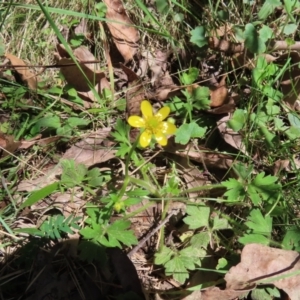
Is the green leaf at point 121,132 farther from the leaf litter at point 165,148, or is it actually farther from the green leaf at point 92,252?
the green leaf at point 92,252

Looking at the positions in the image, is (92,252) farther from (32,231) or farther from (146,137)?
(146,137)

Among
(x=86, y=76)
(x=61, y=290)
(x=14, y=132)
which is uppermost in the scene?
(x=86, y=76)

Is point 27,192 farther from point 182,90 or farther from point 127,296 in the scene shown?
point 182,90

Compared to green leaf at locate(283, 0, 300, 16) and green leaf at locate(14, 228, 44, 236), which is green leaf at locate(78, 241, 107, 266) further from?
green leaf at locate(283, 0, 300, 16)

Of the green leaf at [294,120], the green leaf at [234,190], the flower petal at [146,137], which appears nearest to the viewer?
the flower petal at [146,137]

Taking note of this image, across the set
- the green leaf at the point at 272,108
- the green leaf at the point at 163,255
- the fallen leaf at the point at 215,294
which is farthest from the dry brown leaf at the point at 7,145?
the green leaf at the point at 272,108

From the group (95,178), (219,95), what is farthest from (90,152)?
(219,95)

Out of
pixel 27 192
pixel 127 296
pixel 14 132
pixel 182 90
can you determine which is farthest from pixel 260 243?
pixel 14 132
